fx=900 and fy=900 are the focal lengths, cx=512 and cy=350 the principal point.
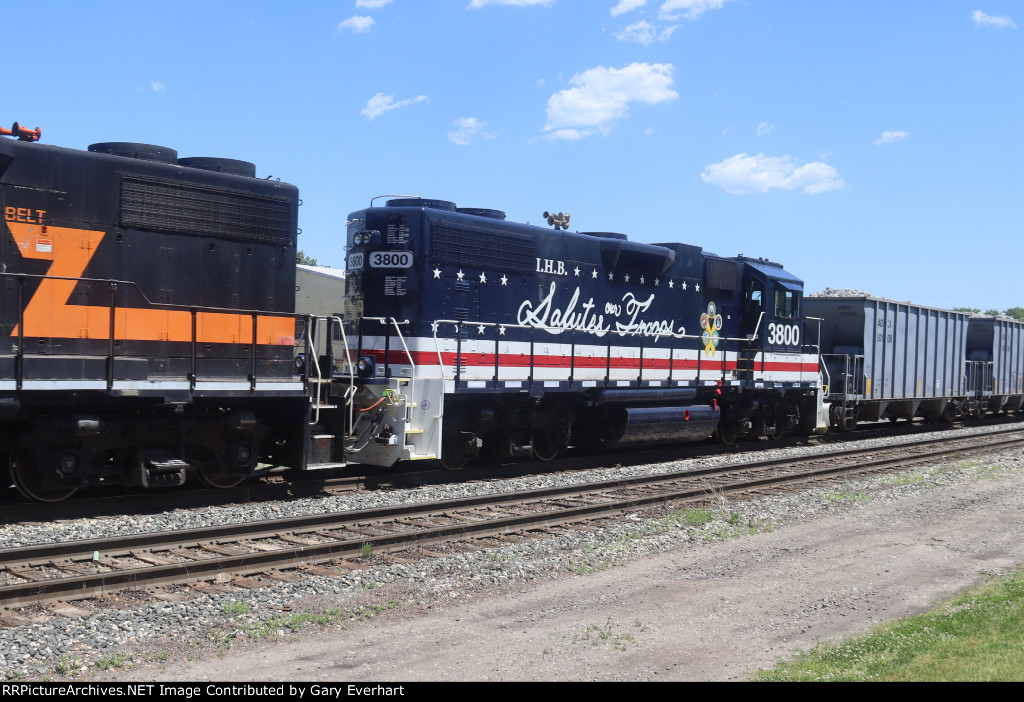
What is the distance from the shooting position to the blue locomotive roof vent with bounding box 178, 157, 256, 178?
11164 mm

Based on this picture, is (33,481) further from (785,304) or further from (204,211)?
(785,304)

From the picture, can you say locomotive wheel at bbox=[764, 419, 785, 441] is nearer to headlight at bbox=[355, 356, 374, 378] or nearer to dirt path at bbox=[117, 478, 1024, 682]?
dirt path at bbox=[117, 478, 1024, 682]

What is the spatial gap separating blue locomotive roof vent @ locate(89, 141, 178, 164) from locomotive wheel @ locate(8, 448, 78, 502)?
3.53 meters

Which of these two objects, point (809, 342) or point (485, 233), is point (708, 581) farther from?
point (809, 342)

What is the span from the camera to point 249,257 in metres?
11.4

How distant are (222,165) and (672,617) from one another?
312 inches

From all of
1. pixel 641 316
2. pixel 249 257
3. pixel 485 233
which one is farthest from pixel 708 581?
pixel 641 316

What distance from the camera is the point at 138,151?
34.9ft

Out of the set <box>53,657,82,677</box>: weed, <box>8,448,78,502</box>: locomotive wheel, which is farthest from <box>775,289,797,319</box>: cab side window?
<box>53,657,82,677</box>: weed

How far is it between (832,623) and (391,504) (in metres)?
5.98

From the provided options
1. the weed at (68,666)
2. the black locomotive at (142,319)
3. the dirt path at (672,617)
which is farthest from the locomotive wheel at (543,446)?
the weed at (68,666)

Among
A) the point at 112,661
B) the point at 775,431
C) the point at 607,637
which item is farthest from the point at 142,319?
the point at 775,431
